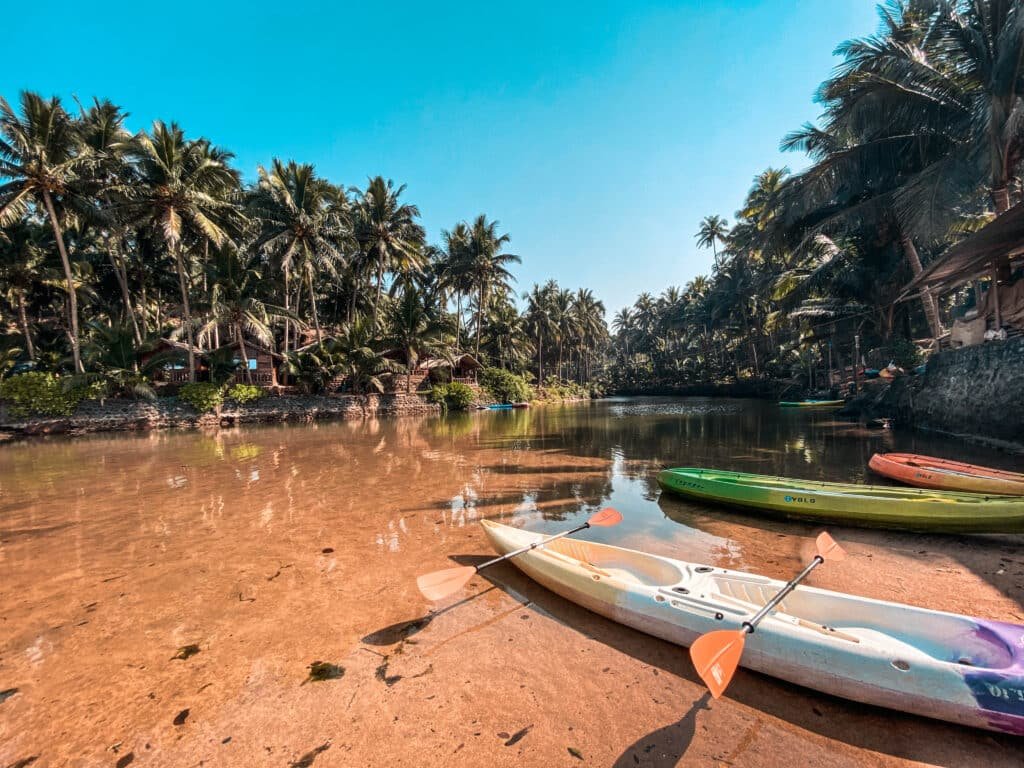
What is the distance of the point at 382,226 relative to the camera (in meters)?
31.7

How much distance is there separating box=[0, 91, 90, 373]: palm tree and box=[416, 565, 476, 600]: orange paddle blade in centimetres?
2661

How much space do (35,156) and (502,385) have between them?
31.6m

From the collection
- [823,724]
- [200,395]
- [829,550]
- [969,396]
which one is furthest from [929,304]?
[200,395]

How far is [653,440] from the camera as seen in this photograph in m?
16.5

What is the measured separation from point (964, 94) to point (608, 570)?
2077 centimetres

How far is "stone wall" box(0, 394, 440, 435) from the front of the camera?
19859 millimetres

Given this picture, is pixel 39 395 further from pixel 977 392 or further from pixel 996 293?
pixel 996 293

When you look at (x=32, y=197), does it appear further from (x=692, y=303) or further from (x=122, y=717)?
(x=692, y=303)

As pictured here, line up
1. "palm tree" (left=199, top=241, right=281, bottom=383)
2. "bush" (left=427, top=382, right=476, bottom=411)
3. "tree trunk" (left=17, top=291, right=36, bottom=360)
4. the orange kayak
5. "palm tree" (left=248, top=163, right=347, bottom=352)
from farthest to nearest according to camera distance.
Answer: "bush" (left=427, top=382, right=476, bottom=411), "palm tree" (left=248, top=163, right=347, bottom=352), "tree trunk" (left=17, top=291, right=36, bottom=360), "palm tree" (left=199, top=241, right=281, bottom=383), the orange kayak

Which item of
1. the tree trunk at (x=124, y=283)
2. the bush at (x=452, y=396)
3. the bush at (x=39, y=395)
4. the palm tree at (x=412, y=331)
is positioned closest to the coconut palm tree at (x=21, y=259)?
the tree trunk at (x=124, y=283)

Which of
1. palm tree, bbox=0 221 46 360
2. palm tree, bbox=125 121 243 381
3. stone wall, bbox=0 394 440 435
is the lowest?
stone wall, bbox=0 394 440 435

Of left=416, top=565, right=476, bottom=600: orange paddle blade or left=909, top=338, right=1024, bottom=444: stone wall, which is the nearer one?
left=416, top=565, right=476, bottom=600: orange paddle blade

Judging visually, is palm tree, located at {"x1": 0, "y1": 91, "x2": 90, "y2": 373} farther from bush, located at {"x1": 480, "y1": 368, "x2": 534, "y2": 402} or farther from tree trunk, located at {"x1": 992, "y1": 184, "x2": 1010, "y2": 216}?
tree trunk, located at {"x1": 992, "y1": 184, "x2": 1010, "y2": 216}

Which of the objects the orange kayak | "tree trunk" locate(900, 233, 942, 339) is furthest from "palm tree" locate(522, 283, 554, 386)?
the orange kayak
